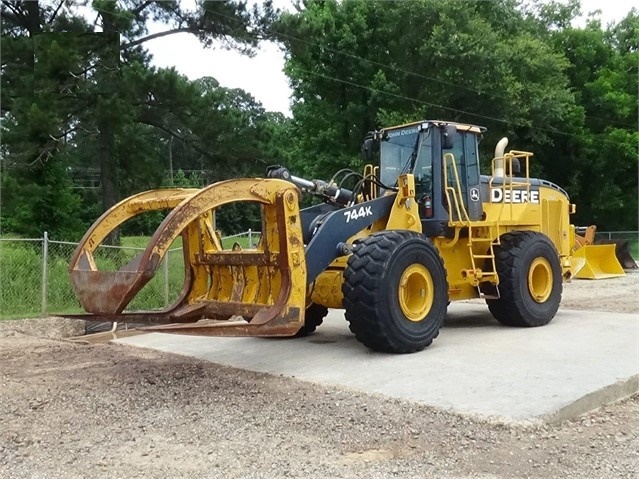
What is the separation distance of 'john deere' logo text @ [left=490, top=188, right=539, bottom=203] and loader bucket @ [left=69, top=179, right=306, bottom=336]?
3.76 metres

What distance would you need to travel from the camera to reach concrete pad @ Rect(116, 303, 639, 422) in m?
5.52

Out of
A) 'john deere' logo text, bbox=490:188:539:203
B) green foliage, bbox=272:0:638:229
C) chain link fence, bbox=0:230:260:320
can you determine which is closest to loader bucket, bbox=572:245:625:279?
green foliage, bbox=272:0:638:229

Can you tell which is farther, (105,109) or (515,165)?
(105,109)

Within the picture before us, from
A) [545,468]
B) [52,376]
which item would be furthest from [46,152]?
[545,468]

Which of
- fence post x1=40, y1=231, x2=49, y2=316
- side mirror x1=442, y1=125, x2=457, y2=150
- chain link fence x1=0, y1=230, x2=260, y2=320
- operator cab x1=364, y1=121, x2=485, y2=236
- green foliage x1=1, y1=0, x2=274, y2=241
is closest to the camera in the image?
side mirror x1=442, y1=125, x2=457, y2=150

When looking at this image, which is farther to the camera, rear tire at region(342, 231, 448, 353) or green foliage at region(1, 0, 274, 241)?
green foliage at region(1, 0, 274, 241)

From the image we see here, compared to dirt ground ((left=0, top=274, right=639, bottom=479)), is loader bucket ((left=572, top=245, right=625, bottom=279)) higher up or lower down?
higher up

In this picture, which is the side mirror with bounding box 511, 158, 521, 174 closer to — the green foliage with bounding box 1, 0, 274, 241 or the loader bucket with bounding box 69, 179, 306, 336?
the loader bucket with bounding box 69, 179, 306, 336

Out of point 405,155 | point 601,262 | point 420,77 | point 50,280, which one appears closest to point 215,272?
point 405,155

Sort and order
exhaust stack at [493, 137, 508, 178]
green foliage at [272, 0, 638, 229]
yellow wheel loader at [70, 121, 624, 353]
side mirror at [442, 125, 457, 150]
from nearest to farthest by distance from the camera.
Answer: yellow wheel loader at [70, 121, 624, 353], side mirror at [442, 125, 457, 150], exhaust stack at [493, 137, 508, 178], green foliage at [272, 0, 638, 229]

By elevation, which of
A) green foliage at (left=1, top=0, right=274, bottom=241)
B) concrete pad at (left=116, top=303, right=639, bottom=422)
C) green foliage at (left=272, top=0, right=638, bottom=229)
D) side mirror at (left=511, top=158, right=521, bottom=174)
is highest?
green foliage at (left=272, top=0, right=638, bottom=229)

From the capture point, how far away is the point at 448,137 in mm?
8445

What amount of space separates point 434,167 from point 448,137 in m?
0.39

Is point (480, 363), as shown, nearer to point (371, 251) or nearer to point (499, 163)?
point (371, 251)
